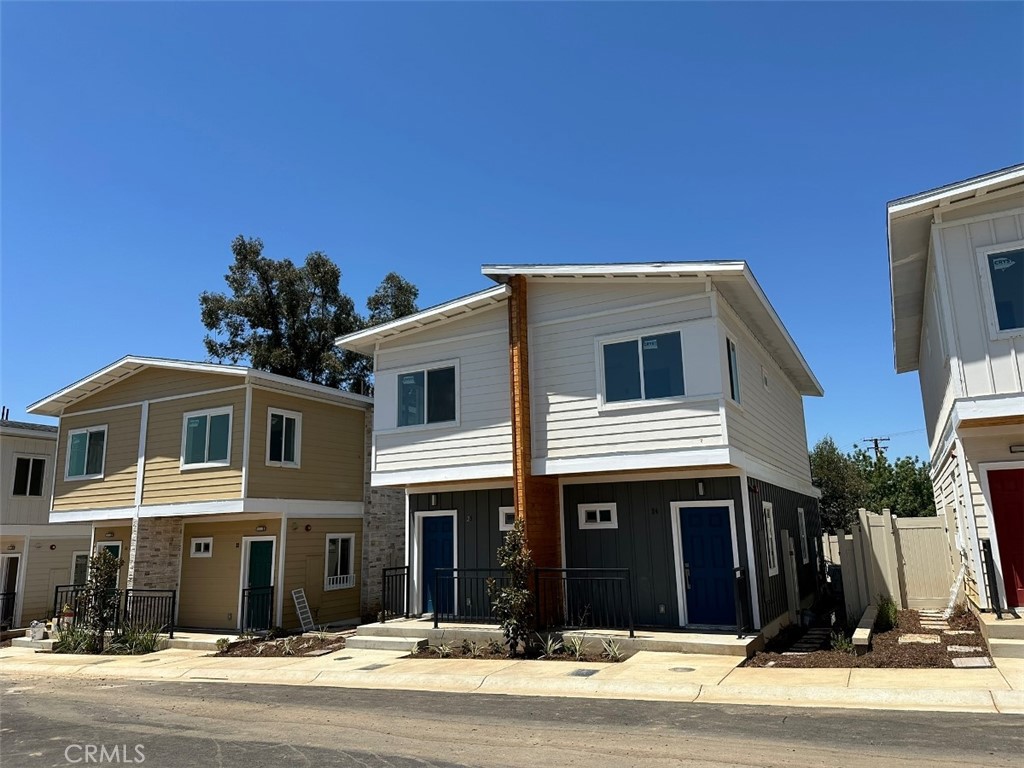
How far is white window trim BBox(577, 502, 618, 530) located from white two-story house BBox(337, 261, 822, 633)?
0.16 feet

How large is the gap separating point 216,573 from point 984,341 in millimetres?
17544

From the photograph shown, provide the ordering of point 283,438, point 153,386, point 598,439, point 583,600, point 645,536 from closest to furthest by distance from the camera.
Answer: point 598,439
point 645,536
point 583,600
point 283,438
point 153,386

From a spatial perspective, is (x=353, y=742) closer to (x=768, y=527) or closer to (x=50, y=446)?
(x=768, y=527)

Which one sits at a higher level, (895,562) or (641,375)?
(641,375)

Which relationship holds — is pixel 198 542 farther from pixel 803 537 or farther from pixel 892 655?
pixel 892 655

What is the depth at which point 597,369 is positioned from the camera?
1343cm

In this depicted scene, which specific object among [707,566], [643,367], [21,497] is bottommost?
[707,566]

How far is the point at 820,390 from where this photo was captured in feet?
74.0

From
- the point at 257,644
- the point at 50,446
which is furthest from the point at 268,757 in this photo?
the point at 50,446

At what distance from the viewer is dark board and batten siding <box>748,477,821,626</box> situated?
1330cm

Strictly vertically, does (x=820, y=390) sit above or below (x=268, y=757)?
above

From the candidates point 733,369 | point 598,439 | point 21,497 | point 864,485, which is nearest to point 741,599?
point 598,439

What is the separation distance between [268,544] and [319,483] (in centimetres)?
201

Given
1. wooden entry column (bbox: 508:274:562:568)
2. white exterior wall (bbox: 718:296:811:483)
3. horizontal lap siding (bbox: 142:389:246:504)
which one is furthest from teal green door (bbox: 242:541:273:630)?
white exterior wall (bbox: 718:296:811:483)
